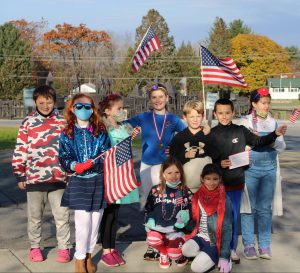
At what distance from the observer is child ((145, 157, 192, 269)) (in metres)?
4.98

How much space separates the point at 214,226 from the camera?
4.91 m

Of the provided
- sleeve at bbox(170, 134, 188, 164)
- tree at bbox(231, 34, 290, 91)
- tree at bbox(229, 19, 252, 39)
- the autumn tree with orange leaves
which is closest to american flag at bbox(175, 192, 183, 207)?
sleeve at bbox(170, 134, 188, 164)

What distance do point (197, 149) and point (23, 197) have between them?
487cm

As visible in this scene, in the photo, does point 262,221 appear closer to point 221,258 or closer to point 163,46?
point 221,258

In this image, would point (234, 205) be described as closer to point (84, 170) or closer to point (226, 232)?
point (226, 232)

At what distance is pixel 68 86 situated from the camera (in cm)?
6856

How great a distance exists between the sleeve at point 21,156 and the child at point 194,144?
59.7 inches

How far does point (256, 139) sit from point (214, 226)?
1.04 meters

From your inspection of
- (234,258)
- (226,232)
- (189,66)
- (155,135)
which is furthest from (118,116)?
(189,66)

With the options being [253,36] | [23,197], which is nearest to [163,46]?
[253,36]

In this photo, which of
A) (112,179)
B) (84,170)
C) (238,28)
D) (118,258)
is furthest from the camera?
(238,28)

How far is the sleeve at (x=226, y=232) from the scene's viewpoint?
4.87m

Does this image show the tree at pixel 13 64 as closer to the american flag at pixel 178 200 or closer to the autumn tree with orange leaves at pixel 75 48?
the autumn tree with orange leaves at pixel 75 48

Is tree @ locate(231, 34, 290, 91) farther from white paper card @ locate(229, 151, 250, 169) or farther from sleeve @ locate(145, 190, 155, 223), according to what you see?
sleeve @ locate(145, 190, 155, 223)
